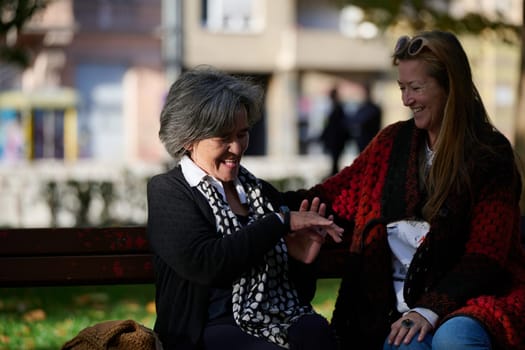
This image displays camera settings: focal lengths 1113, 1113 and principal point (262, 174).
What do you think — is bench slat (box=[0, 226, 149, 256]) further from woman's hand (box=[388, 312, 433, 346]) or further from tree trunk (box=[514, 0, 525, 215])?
tree trunk (box=[514, 0, 525, 215])

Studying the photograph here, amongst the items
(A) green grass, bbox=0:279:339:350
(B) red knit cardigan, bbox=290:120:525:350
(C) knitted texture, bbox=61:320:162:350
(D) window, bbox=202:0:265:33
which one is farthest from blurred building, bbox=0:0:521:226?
(C) knitted texture, bbox=61:320:162:350

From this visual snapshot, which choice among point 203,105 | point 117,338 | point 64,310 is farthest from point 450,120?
point 64,310

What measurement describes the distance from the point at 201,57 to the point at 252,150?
3201mm

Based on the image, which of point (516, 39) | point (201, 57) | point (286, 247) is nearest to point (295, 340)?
point (286, 247)

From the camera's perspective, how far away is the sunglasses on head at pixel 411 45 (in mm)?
3904

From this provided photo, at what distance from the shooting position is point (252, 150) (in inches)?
1293

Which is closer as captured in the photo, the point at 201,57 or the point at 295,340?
the point at 295,340

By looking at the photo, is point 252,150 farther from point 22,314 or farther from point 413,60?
point 413,60

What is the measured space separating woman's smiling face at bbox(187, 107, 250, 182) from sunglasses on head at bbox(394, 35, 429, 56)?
2.06 ft

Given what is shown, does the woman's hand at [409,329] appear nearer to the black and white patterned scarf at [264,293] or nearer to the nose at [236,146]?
the black and white patterned scarf at [264,293]

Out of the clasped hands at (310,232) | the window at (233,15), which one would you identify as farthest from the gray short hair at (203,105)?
the window at (233,15)

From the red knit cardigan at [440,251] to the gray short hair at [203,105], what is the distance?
1.88ft

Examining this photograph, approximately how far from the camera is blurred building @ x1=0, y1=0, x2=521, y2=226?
30484mm

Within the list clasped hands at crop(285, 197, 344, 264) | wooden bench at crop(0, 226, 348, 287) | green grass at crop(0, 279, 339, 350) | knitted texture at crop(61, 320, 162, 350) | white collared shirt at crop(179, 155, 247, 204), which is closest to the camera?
knitted texture at crop(61, 320, 162, 350)
